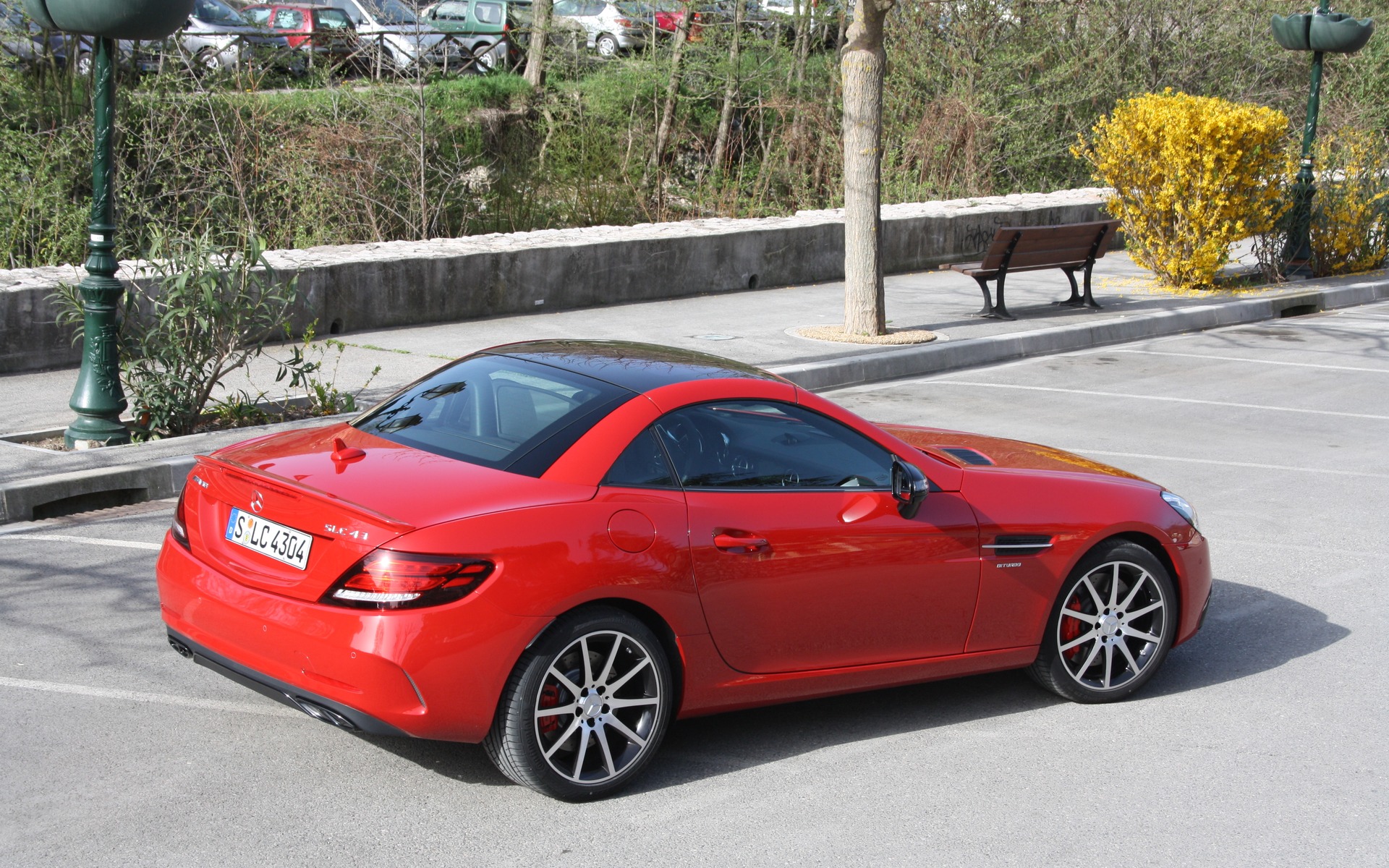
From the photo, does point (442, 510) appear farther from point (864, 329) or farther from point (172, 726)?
point (864, 329)

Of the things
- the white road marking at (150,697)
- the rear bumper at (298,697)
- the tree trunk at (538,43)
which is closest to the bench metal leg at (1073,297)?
the white road marking at (150,697)

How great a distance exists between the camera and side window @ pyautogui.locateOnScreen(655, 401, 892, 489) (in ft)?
15.3

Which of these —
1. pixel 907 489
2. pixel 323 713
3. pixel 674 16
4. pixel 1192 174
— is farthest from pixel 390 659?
pixel 674 16

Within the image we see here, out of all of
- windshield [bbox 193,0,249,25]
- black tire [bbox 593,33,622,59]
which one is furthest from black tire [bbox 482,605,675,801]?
windshield [bbox 193,0,249,25]

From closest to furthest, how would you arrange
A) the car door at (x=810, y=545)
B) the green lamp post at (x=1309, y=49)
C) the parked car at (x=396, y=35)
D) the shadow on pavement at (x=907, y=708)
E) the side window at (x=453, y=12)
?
the car door at (x=810, y=545), the shadow on pavement at (x=907, y=708), the green lamp post at (x=1309, y=49), the parked car at (x=396, y=35), the side window at (x=453, y=12)

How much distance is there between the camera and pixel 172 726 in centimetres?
484

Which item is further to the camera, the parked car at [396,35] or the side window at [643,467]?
the parked car at [396,35]

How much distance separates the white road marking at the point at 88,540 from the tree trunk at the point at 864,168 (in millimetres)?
8053

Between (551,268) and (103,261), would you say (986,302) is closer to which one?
(551,268)

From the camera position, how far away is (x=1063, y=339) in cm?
1448

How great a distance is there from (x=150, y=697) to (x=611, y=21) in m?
26.0

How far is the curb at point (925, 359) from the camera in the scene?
7680 mm

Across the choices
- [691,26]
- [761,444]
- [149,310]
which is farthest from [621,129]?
[761,444]

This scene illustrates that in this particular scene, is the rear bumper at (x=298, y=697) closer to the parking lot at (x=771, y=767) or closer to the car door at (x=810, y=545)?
the parking lot at (x=771, y=767)
